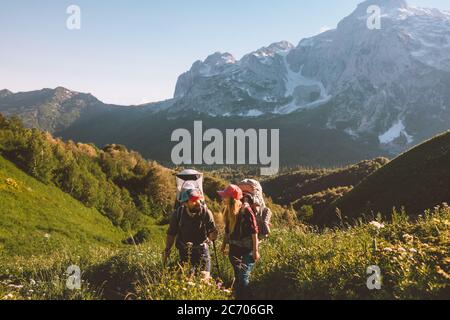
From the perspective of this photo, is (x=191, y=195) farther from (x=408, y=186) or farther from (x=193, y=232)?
(x=408, y=186)

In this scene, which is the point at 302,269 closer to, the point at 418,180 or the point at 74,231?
the point at 418,180

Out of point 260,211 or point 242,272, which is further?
point 260,211

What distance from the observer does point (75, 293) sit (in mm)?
7168

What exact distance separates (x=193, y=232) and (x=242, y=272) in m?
1.24

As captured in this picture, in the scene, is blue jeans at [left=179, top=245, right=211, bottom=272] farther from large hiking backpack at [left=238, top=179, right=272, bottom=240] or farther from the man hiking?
large hiking backpack at [left=238, top=179, right=272, bottom=240]

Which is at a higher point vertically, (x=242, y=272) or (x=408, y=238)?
(x=408, y=238)

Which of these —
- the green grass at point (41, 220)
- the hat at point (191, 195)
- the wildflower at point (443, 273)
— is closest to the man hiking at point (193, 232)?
the hat at point (191, 195)

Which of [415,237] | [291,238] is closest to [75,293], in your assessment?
[291,238]

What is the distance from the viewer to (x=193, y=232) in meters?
8.16

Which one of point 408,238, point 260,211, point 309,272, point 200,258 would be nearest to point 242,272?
point 200,258

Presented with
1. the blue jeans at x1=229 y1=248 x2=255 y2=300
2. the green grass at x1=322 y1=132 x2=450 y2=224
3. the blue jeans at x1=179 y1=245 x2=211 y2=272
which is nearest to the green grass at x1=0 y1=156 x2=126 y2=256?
the blue jeans at x1=179 y1=245 x2=211 y2=272

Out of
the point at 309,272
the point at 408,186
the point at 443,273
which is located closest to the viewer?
the point at 443,273

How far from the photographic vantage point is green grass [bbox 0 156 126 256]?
22094 millimetres

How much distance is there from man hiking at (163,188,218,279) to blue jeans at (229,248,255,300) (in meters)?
0.56
